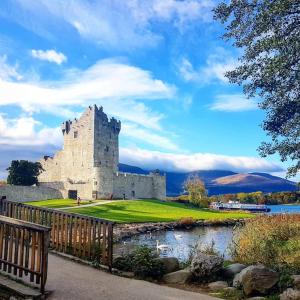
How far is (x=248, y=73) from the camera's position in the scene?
14727 mm

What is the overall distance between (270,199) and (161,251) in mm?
129917

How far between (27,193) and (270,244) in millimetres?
67716

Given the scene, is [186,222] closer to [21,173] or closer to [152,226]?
[152,226]

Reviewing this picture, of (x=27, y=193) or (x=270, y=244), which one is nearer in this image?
(x=270, y=244)

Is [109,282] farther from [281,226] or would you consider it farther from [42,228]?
[281,226]

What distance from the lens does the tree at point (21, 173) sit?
84188 millimetres

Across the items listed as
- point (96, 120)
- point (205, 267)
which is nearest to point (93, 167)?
point (96, 120)

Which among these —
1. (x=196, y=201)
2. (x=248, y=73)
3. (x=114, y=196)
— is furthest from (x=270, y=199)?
(x=248, y=73)

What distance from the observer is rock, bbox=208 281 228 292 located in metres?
11.0

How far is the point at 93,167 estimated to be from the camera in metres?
87.1

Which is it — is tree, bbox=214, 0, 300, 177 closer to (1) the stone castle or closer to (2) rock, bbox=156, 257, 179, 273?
(2) rock, bbox=156, 257, 179, 273

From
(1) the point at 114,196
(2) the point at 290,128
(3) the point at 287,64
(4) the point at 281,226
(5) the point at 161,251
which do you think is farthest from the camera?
(1) the point at 114,196

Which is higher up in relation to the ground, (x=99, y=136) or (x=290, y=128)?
(x=99, y=136)

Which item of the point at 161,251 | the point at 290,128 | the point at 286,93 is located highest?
the point at 286,93
